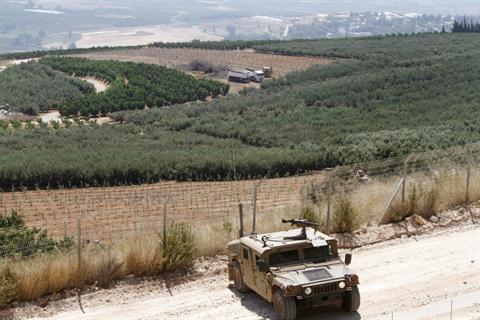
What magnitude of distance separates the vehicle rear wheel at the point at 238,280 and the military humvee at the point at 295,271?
0.02m

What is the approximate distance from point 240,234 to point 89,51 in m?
113

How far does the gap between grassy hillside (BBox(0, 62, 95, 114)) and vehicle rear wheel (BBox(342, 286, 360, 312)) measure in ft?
215

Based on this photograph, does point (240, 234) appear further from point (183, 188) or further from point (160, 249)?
point (183, 188)

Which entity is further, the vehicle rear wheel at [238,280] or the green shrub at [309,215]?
the green shrub at [309,215]

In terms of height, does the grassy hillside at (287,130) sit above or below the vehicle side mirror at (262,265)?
below

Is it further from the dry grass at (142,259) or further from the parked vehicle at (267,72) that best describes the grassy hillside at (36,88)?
the dry grass at (142,259)

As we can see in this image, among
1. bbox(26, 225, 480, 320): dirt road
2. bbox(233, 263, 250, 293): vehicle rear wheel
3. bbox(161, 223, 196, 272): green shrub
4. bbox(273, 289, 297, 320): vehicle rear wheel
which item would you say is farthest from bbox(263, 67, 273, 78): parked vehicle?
bbox(273, 289, 297, 320): vehicle rear wheel

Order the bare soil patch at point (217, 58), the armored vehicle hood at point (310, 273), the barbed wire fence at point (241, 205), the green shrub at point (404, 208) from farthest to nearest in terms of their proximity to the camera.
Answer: the bare soil patch at point (217, 58)
the green shrub at point (404, 208)
the barbed wire fence at point (241, 205)
the armored vehicle hood at point (310, 273)

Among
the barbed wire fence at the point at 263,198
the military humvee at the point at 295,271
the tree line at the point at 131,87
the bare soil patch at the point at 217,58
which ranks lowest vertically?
the tree line at the point at 131,87

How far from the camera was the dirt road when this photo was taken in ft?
47.0

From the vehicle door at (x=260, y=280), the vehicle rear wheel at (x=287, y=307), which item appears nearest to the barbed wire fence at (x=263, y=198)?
the vehicle door at (x=260, y=280)

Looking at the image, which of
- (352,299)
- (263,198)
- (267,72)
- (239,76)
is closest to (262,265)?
(352,299)

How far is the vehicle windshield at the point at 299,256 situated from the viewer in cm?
1405

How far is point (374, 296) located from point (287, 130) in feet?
139
